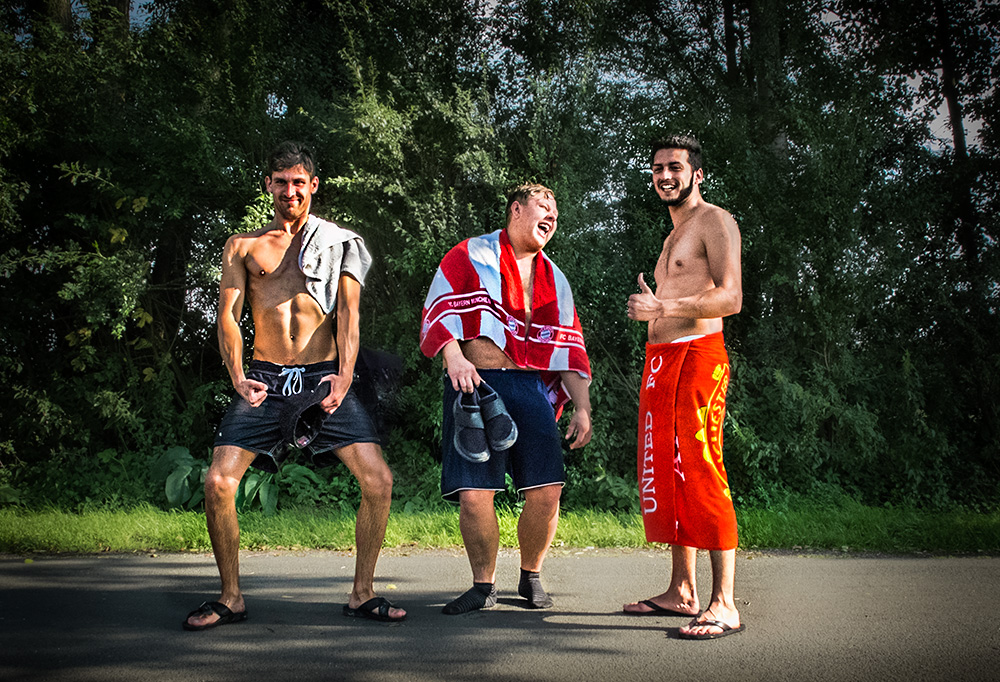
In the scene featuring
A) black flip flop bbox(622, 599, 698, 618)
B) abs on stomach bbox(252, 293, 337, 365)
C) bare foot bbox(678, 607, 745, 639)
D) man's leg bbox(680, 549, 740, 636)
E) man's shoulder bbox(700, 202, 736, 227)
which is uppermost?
man's shoulder bbox(700, 202, 736, 227)

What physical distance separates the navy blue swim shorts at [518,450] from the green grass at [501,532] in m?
1.94

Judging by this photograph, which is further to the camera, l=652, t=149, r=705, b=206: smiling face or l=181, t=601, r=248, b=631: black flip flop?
l=652, t=149, r=705, b=206: smiling face

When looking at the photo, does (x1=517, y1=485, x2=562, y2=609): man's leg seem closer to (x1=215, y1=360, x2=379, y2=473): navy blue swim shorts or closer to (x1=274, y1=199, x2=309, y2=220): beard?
(x1=215, y1=360, x2=379, y2=473): navy blue swim shorts

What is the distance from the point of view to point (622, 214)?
23.8 ft

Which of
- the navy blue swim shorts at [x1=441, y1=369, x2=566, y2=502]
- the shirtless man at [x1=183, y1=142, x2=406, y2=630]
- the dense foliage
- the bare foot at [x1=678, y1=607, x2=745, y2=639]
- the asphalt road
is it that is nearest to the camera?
the asphalt road

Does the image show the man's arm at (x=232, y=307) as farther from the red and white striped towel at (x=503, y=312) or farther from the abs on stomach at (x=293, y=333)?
the red and white striped towel at (x=503, y=312)

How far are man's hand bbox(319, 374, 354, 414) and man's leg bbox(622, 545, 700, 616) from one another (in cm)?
164

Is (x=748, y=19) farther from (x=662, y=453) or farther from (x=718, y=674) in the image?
(x=718, y=674)

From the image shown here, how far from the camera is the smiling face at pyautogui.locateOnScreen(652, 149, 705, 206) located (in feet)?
11.8

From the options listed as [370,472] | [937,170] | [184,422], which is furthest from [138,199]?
[937,170]

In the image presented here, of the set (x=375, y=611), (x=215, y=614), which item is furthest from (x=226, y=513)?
(x=375, y=611)

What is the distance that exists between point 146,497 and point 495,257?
16.1 feet

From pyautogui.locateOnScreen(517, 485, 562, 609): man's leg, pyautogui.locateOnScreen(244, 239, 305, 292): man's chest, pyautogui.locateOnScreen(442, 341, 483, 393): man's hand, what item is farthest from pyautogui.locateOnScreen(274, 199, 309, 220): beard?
pyautogui.locateOnScreen(517, 485, 562, 609): man's leg

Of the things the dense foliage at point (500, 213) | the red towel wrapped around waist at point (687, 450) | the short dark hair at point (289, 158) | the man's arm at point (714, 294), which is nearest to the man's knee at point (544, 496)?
the red towel wrapped around waist at point (687, 450)
